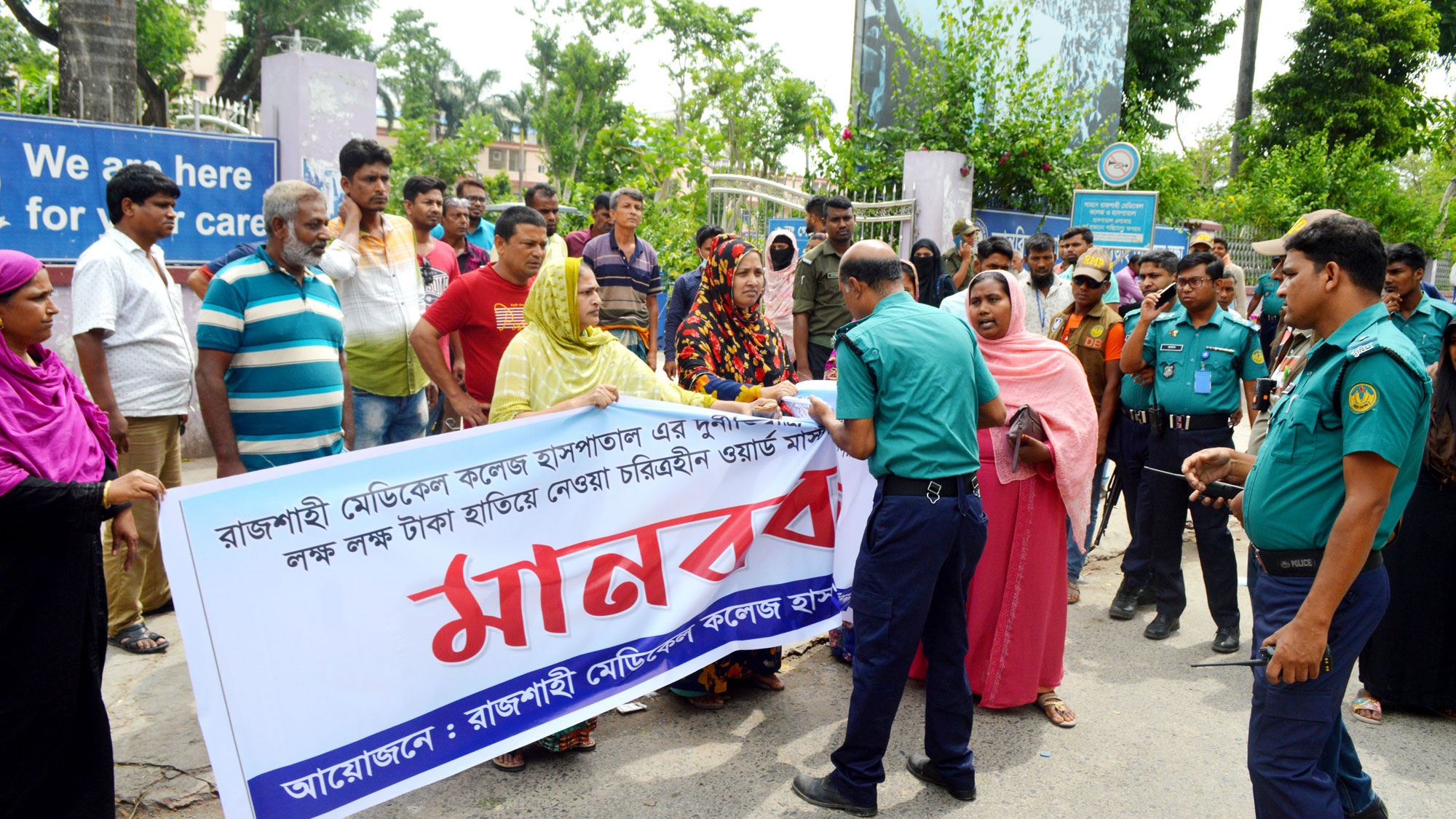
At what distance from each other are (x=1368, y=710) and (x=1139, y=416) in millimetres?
1809

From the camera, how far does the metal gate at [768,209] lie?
11.6 meters

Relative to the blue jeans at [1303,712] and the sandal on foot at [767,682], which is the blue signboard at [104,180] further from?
the blue jeans at [1303,712]

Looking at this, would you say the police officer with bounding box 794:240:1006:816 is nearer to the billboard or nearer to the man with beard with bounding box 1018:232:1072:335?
the man with beard with bounding box 1018:232:1072:335

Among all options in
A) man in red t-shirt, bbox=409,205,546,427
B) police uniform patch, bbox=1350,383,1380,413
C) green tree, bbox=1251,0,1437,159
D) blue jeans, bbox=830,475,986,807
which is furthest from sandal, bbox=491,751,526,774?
green tree, bbox=1251,0,1437,159

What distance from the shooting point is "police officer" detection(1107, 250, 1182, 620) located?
5387 millimetres

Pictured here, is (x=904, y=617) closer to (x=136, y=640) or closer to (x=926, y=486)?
(x=926, y=486)

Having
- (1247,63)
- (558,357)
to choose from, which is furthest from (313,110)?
(1247,63)

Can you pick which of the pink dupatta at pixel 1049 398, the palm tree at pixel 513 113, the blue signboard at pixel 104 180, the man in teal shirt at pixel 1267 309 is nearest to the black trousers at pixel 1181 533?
the pink dupatta at pixel 1049 398

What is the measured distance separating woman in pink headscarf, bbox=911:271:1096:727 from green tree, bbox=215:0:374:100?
28.4m

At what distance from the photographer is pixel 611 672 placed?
11.1 ft

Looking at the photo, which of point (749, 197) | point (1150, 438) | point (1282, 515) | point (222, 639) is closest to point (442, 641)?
point (222, 639)

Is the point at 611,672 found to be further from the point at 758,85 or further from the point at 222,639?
the point at 758,85

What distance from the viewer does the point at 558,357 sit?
3.63 m

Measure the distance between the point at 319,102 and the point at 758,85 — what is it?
3261 centimetres
